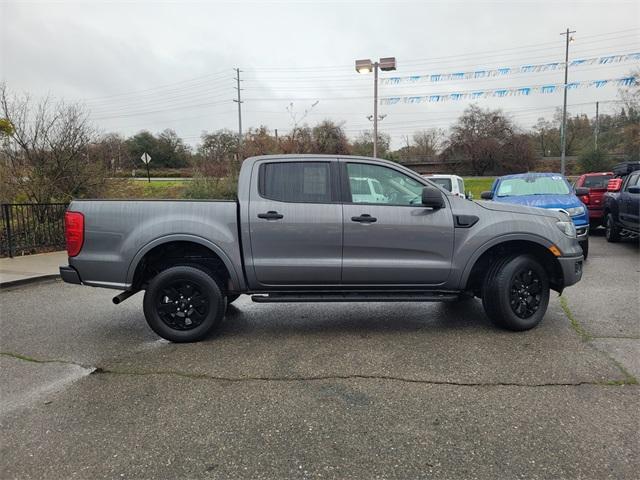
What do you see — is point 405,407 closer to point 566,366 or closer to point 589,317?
point 566,366

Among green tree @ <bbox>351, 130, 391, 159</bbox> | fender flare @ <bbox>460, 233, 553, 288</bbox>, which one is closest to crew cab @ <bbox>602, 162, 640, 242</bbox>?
fender flare @ <bbox>460, 233, 553, 288</bbox>

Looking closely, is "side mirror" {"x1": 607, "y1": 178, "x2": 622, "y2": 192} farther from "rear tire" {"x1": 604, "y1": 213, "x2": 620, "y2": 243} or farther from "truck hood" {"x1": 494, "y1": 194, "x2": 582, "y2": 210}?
"truck hood" {"x1": 494, "y1": 194, "x2": 582, "y2": 210}

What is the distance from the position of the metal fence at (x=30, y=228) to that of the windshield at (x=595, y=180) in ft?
49.2

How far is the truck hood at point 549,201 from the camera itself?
9016mm

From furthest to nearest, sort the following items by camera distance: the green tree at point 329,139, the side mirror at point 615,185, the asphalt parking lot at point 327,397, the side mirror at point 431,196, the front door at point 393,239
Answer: the green tree at point 329,139 < the side mirror at point 615,185 < the front door at point 393,239 < the side mirror at point 431,196 < the asphalt parking lot at point 327,397

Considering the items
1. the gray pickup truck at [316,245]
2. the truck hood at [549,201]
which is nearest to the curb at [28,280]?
the gray pickup truck at [316,245]

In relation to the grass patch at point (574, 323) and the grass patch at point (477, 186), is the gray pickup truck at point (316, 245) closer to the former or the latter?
the grass patch at point (574, 323)

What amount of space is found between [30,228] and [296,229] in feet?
28.1

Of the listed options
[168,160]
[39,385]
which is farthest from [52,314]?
[168,160]

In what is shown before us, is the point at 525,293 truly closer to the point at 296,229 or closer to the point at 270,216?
the point at 296,229

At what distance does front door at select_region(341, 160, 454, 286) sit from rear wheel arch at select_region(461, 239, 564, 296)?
0.33 metres

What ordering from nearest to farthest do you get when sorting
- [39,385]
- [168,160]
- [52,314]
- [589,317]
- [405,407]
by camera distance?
1. [405,407]
2. [39,385]
3. [589,317]
4. [52,314]
5. [168,160]

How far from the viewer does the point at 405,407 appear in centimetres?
328

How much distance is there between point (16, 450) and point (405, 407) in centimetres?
255
